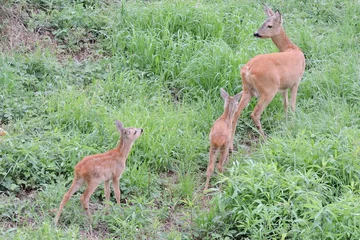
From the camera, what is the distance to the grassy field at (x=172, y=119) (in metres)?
6.73

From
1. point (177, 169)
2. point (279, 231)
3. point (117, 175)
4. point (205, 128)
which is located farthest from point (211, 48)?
point (279, 231)

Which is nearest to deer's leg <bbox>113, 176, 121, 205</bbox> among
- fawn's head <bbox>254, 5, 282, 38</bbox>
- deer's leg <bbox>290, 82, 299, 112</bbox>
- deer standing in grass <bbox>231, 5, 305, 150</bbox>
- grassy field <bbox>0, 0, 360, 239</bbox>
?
grassy field <bbox>0, 0, 360, 239</bbox>

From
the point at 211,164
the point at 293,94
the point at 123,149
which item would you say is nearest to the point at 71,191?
the point at 123,149

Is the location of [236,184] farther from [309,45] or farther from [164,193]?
[309,45]

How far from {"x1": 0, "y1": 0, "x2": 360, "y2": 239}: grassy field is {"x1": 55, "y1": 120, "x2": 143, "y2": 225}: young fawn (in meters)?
0.19

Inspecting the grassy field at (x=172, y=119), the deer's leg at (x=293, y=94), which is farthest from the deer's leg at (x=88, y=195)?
the deer's leg at (x=293, y=94)

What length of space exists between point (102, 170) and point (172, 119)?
1.84 m

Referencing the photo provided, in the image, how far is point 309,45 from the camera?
33.8 feet

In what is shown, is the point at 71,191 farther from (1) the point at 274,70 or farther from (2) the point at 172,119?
(1) the point at 274,70

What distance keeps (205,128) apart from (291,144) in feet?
4.36

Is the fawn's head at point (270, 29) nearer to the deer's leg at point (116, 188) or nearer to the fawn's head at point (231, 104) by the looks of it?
the fawn's head at point (231, 104)

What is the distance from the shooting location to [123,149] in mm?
7164

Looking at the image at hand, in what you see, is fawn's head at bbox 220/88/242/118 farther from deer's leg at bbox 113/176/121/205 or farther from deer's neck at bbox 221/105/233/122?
deer's leg at bbox 113/176/121/205

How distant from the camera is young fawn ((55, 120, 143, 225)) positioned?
22.1 ft
